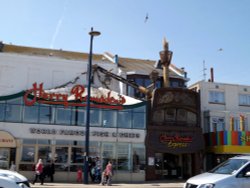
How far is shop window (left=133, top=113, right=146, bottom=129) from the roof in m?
8.81

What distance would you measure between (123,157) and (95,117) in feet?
13.8

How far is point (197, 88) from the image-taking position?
125 ft

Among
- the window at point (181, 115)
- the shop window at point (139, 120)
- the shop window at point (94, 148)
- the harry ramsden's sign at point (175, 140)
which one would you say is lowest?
the shop window at point (94, 148)

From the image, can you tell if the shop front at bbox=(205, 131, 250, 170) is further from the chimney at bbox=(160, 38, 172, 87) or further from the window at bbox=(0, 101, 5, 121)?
the window at bbox=(0, 101, 5, 121)

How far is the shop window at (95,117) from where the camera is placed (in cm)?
3108

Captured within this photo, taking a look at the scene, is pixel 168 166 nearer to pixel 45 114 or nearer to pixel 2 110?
pixel 45 114

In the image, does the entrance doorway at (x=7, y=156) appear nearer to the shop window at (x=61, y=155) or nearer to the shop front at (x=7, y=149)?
the shop front at (x=7, y=149)

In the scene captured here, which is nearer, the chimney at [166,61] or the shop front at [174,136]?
the shop front at [174,136]

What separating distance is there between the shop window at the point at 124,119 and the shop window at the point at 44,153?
6.45 metres

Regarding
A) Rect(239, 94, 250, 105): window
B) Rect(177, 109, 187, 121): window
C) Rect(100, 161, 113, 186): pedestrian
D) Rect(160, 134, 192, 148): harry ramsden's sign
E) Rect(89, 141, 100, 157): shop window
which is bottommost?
Rect(100, 161, 113, 186): pedestrian

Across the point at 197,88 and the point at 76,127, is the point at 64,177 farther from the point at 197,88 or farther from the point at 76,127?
the point at 197,88

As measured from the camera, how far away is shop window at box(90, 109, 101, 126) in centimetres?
3108

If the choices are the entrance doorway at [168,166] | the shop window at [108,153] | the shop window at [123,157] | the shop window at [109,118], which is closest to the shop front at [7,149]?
the shop window at [108,153]

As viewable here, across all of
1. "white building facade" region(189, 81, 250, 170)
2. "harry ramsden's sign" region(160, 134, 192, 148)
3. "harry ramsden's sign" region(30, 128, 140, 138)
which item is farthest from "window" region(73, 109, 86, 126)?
"white building facade" region(189, 81, 250, 170)
